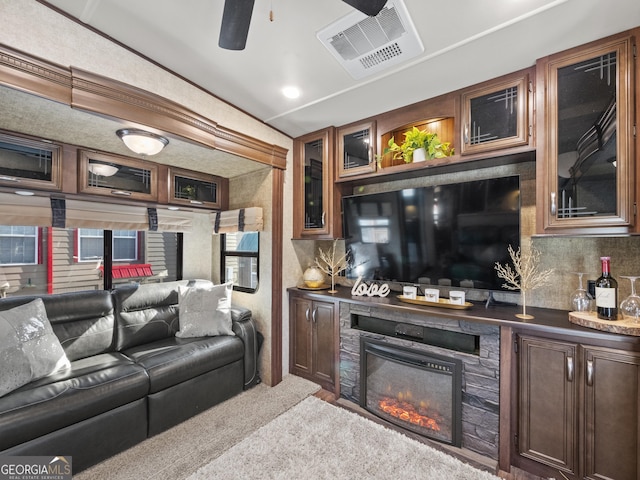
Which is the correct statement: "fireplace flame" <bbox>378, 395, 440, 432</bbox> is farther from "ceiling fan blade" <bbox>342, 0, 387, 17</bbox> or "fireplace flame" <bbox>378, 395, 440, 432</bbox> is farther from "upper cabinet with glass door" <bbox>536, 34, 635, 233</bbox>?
"ceiling fan blade" <bbox>342, 0, 387, 17</bbox>

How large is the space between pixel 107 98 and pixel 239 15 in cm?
109

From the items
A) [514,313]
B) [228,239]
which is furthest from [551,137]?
[228,239]

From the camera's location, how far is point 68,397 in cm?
171

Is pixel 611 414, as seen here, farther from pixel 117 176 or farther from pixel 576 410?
pixel 117 176

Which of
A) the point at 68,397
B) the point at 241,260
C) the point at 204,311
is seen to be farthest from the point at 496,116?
the point at 68,397

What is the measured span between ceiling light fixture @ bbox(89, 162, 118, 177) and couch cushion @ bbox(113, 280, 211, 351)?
106cm

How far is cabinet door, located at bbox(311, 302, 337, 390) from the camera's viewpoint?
8.95ft

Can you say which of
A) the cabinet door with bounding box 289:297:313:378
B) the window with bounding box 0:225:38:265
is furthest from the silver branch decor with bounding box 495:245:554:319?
the window with bounding box 0:225:38:265

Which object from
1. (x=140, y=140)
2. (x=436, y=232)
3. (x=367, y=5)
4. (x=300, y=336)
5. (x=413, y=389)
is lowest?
(x=413, y=389)

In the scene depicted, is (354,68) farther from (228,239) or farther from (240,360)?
(240,360)

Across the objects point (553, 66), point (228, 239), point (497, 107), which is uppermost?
point (553, 66)

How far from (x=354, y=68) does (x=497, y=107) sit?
108 centimetres

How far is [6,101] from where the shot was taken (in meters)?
1.59

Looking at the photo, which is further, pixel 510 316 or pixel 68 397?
pixel 510 316
